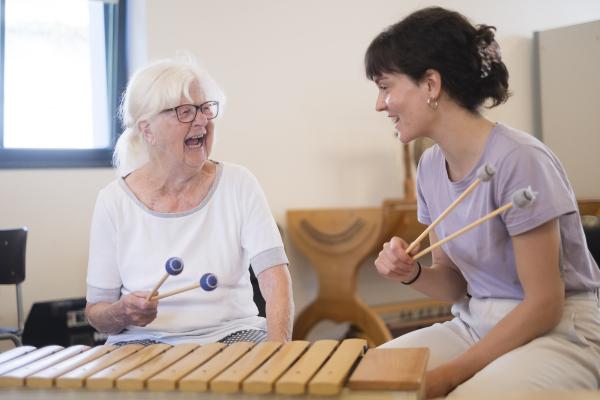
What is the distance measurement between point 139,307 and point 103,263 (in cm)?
29

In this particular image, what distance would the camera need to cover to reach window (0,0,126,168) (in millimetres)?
3373

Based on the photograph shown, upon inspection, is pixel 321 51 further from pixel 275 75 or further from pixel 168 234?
pixel 168 234

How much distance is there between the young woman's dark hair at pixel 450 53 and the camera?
1688 mm

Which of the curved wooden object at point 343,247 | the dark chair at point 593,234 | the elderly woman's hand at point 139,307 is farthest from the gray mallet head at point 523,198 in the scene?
the curved wooden object at point 343,247

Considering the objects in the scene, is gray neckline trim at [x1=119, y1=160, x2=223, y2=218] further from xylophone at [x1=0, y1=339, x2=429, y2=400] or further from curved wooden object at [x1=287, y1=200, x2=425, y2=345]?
curved wooden object at [x1=287, y1=200, x2=425, y2=345]

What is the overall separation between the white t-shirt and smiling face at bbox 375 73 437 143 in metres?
0.49

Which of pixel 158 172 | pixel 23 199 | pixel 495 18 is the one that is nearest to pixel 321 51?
pixel 495 18

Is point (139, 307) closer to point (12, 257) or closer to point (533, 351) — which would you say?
point (533, 351)

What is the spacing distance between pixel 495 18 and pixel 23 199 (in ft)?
9.53

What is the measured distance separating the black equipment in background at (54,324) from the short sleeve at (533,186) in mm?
1888

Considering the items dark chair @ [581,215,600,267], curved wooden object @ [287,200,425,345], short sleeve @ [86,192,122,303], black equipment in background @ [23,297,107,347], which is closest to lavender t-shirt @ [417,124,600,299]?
dark chair @ [581,215,600,267]

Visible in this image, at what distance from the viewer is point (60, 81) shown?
11.5 ft

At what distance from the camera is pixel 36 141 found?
3414 millimetres

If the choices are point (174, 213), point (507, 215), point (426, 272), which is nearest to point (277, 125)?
point (174, 213)
